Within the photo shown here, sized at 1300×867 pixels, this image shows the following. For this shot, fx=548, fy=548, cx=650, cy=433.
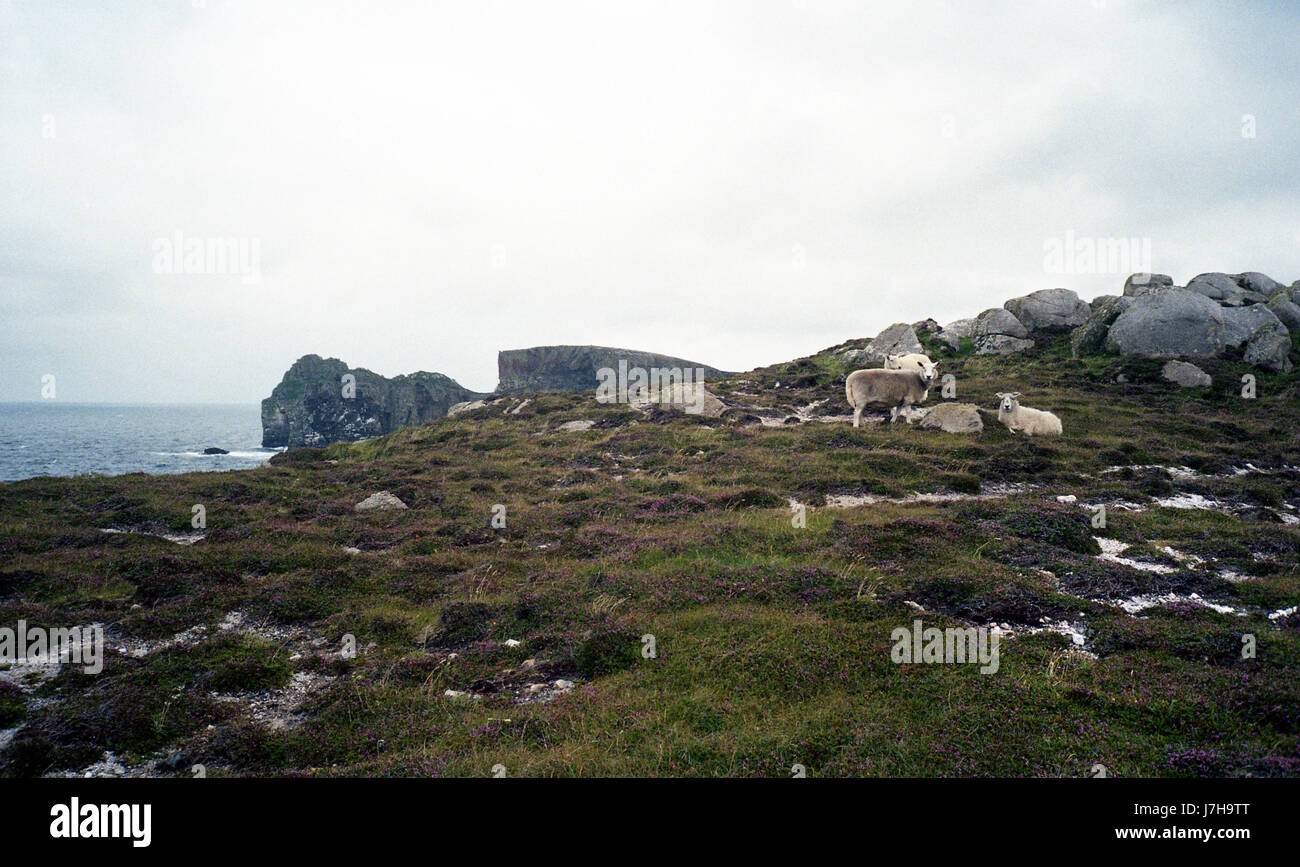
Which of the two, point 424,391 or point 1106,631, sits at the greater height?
point 424,391

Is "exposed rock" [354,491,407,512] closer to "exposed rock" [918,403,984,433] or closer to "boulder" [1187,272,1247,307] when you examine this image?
"exposed rock" [918,403,984,433]

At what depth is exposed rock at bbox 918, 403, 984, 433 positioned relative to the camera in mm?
26812

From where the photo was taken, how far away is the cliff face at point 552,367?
140000mm

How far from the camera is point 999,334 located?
160ft

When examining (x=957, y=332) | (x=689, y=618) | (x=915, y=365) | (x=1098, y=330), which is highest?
(x=957, y=332)

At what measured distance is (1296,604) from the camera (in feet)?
31.6

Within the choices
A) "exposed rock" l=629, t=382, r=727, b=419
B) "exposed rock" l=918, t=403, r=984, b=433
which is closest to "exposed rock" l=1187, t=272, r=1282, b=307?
"exposed rock" l=918, t=403, r=984, b=433

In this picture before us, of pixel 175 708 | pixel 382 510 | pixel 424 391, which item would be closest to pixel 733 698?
pixel 175 708

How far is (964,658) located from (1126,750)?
2.30 meters

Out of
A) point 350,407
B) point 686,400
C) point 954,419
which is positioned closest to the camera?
point 954,419

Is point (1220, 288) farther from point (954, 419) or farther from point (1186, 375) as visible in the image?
point (954, 419)

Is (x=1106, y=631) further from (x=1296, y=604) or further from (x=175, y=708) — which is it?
(x=175, y=708)

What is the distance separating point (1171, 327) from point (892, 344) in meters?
19.0

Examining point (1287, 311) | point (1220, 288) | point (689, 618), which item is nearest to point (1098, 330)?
point (1287, 311)
